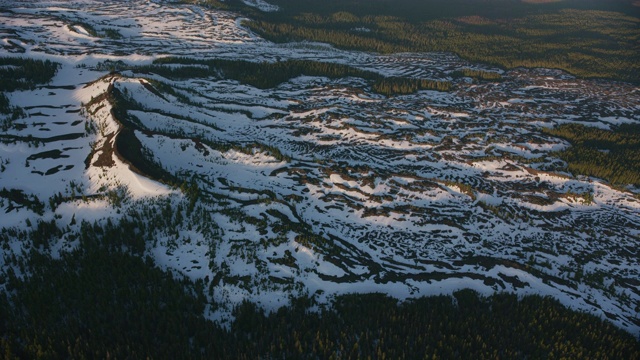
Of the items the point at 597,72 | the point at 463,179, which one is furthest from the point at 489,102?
the point at 597,72

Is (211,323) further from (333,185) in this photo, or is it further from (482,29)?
(482,29)

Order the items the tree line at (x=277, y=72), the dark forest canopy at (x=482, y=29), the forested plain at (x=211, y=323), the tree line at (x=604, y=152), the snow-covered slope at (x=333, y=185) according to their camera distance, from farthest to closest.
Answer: the dark forest canopy at (x=482, y=29), the tree line at (x=277, y=72), the tree line at (x=604, y=152), the snow-covered slope at (x=333, y=185), the forested plain at (x=211, y=323)

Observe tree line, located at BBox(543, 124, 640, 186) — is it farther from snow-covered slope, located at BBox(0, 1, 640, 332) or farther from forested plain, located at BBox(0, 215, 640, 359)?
forested plain, located at BBox(0, 215, 640, 359)

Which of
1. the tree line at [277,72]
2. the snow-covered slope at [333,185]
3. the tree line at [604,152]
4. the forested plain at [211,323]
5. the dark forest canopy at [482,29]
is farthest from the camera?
the dark forest canopy at [482,29]

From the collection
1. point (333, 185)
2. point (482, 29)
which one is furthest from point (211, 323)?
point (482, 29)

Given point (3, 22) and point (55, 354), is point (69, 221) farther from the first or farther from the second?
point (3, 22)

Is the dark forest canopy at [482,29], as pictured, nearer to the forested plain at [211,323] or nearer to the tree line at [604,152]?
the tree line at [604,152]

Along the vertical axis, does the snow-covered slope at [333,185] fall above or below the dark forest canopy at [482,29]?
below

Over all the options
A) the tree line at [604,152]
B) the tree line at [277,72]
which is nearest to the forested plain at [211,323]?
the tree line at [604,152]

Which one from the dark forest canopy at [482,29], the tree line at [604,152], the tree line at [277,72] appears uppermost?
the dark forest canopy at [482,29]
